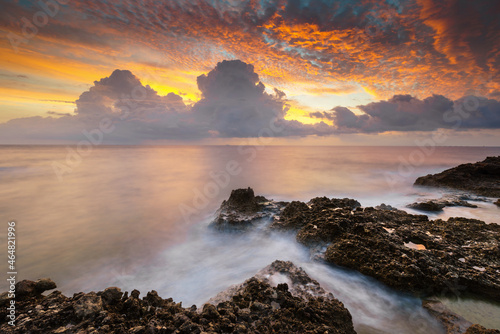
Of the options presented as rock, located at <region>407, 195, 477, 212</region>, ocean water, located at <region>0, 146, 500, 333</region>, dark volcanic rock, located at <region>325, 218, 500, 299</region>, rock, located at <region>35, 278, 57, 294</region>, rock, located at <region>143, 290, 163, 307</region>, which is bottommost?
ocean water, located at <region>0, 146, 500, 333</region>

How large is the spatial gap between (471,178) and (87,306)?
23819 mm

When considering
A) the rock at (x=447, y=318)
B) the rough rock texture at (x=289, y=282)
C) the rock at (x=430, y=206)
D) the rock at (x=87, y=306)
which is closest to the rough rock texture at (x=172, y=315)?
the rock at (x=87, y=306)

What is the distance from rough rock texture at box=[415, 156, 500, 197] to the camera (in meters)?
15.4

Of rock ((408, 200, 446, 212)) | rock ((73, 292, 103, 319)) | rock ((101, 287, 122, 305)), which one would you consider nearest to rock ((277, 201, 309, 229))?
rock ((101, 287, 122, 305))

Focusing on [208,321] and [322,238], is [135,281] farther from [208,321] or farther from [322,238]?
[322,238]

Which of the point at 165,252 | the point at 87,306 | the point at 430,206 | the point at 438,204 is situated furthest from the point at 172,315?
the point at 438,204

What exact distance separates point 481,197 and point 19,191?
34.2 metres

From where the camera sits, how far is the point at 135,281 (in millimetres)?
6926

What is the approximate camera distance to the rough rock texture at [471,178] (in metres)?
15.4

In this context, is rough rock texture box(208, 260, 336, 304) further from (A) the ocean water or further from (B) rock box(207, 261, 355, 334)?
(A) the ocean water

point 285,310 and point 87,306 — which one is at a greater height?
point 87,306

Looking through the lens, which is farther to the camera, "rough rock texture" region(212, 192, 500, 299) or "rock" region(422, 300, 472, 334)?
"rough rock texture" region(212, 192, 500, 299)

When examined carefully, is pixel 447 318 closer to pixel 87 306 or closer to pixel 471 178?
pixel 87 306

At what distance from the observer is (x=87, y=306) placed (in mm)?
3584
